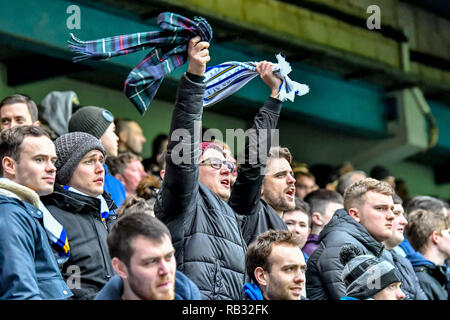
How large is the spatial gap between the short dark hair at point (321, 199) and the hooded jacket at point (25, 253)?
11.5ft

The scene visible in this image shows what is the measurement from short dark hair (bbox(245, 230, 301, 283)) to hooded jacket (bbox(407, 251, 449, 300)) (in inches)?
104

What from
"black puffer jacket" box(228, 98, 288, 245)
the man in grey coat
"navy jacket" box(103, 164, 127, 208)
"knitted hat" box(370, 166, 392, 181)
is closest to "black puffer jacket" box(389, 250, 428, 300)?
the man in grey coat

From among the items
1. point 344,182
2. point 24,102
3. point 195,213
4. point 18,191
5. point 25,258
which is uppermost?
point 344,182

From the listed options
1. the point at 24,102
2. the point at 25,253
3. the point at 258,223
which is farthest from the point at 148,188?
the point at 25,253

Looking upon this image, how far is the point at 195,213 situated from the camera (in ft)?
17.0

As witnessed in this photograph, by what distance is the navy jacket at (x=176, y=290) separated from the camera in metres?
4.07

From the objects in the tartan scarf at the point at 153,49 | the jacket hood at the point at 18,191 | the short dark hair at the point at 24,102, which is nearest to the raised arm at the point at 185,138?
the tartan scarf at the point at 153,49

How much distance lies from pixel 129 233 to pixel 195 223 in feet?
3.71

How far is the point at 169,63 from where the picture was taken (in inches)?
201

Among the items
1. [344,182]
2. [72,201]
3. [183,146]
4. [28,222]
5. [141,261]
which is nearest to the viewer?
[141,261]

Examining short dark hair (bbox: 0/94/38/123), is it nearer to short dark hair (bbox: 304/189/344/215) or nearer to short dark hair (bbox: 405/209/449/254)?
short dark hair (bbox: 304/189/344/215)

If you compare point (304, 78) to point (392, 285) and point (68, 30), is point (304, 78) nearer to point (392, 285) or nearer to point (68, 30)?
point (68, 30)

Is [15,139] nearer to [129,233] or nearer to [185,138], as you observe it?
[185,138]

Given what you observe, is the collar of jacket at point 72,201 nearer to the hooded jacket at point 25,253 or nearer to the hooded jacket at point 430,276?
the hooded jacket at point 25,253
